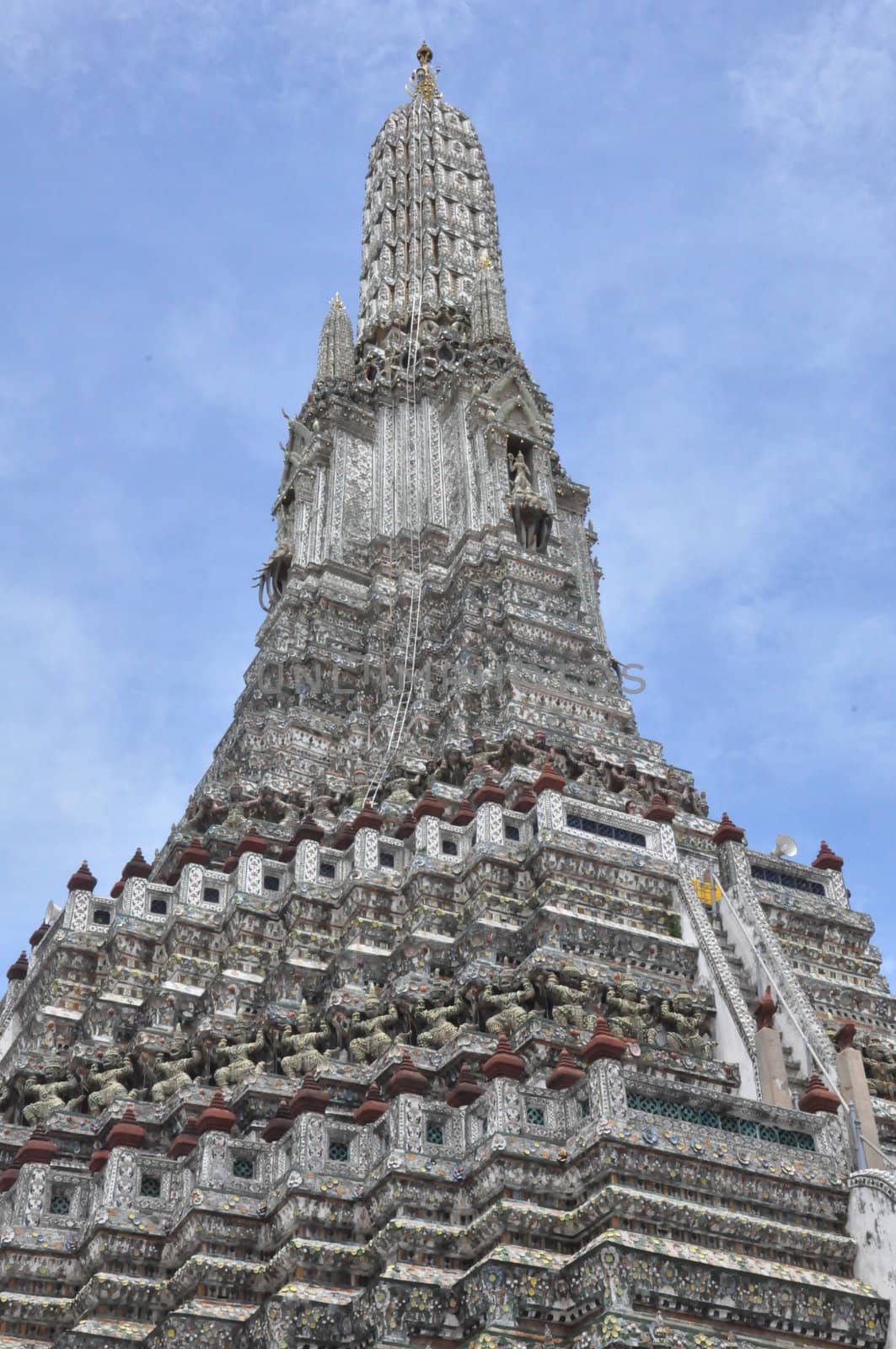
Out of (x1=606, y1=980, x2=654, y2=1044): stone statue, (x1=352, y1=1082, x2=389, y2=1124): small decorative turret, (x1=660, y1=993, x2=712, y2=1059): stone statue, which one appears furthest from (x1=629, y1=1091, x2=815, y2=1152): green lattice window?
(x1=606, y1=980, x2=654, y2=1044): stone statue

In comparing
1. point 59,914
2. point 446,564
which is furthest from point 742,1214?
point 446,564

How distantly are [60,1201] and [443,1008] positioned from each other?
7390mm

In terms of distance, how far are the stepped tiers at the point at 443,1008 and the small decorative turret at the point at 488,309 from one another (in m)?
0.26

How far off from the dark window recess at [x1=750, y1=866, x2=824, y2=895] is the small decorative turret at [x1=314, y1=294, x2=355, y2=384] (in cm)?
2755

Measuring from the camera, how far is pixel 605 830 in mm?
33250

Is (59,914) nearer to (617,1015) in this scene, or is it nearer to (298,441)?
(617,1015)

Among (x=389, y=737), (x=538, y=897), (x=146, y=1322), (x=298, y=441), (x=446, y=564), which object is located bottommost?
(x=146, y=1322)

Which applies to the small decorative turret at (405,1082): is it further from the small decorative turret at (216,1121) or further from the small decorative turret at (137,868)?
the small decorative turret at (137,868)

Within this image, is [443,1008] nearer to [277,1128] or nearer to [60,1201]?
[277,1128]

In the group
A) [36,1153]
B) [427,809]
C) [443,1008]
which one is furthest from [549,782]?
[36,1153]

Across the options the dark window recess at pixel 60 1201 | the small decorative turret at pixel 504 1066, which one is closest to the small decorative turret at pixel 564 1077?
the small decorative turret at pixel 504 1066

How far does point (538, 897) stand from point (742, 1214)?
10386mm

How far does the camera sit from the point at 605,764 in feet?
127

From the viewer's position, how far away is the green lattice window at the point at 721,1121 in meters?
22.2
